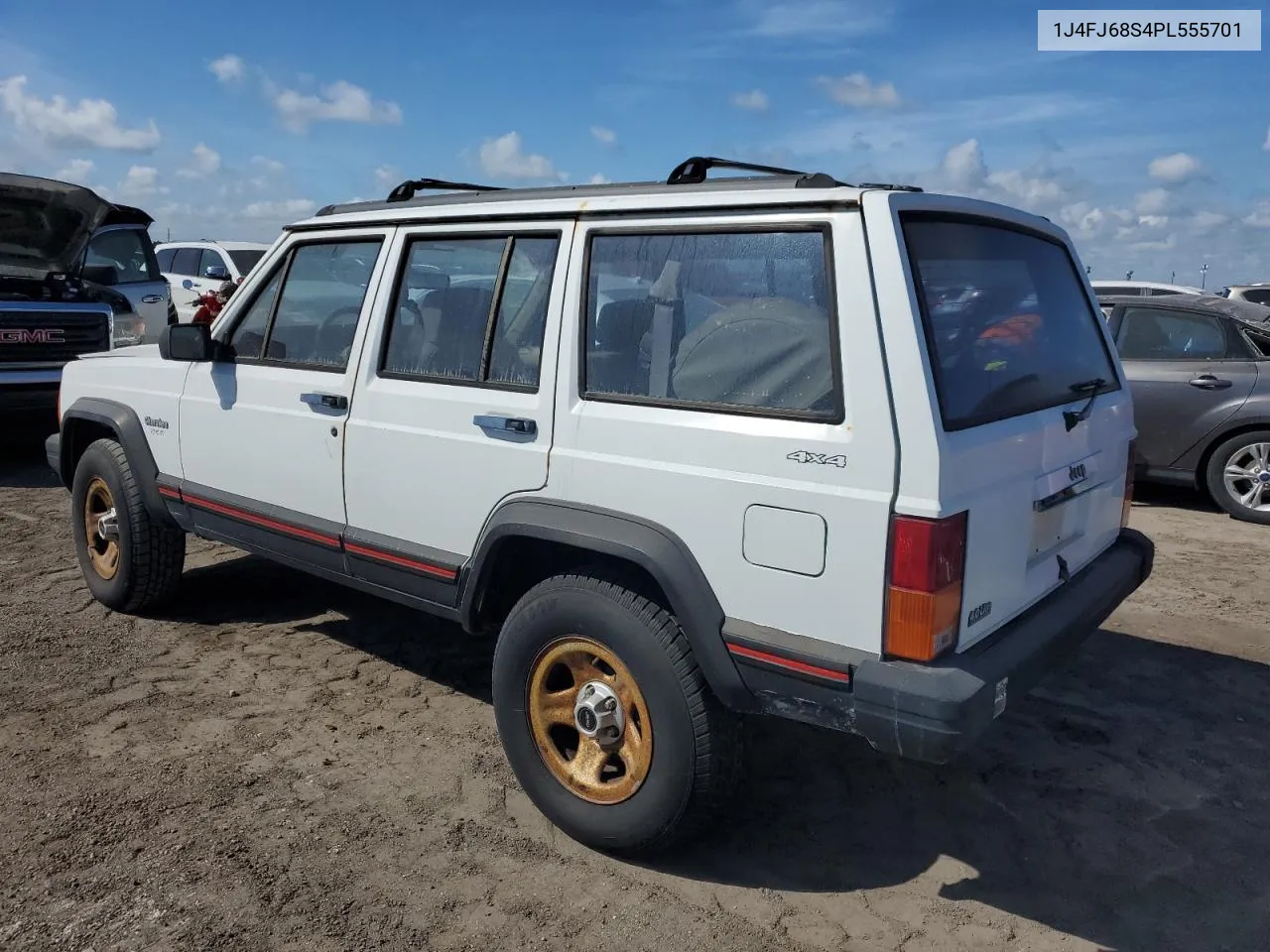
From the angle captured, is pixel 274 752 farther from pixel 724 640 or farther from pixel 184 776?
pixel 724 640

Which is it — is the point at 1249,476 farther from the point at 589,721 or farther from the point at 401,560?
the point at 401,560

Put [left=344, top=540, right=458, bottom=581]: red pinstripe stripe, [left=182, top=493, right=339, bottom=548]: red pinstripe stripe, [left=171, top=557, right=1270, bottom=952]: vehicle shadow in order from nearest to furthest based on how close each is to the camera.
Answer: [left=171, top=557, right=1270, bottom=952]: vehicle shadow < [left=344, top=540, right=458, bottom=581]: red pinstripe stripe < [left=182, top=493, right=339, bottom=548]: red pinstripe stripe

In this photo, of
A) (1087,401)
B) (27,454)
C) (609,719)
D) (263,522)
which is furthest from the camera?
(27,454)

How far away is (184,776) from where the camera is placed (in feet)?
11.4

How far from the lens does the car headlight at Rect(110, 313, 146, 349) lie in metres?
9.23

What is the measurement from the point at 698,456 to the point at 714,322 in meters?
0.41

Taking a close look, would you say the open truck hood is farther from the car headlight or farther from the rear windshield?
the rear windshield

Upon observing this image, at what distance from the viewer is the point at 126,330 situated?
942 centimetres

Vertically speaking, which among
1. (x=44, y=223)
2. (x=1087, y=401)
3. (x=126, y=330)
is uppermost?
(x=44, y=223)

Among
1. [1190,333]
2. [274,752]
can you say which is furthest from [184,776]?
[1190,333]

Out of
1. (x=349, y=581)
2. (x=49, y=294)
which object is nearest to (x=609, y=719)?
(x=349, y=581)

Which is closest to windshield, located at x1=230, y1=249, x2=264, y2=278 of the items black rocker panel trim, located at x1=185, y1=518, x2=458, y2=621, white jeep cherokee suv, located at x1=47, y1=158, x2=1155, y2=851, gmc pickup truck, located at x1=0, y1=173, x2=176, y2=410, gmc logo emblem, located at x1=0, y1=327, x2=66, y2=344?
gmc pickup truck, located at x1=0, y1=173, x2=176, y2=410

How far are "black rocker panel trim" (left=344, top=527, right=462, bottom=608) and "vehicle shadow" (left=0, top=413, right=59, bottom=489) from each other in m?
5.63

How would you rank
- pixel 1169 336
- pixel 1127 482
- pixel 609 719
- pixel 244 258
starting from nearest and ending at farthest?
pixel 609 719
pixel 1127 482
pixel 1169 336
pixel 244 258
